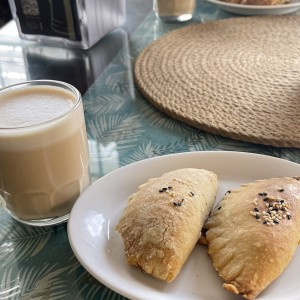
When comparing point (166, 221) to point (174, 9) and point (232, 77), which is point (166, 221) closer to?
point (232, 77)

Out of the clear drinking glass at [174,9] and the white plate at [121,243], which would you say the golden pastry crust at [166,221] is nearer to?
the white plate at [121,243]

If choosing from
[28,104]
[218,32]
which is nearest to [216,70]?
[218,32]

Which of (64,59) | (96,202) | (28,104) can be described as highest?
(28,104)

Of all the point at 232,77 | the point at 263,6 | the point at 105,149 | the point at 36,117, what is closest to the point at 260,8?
the point at 263,6

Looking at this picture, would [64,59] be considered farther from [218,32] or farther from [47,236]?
[47,236]

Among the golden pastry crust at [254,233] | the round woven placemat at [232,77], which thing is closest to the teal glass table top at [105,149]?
the round woven placemat at [232,77]

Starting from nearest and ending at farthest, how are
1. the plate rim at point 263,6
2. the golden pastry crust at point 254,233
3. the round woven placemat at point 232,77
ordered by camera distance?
the golden pastry crust at point 254,233 < the round woven placemat at point 232,77 < the plate rim at point 263,6
